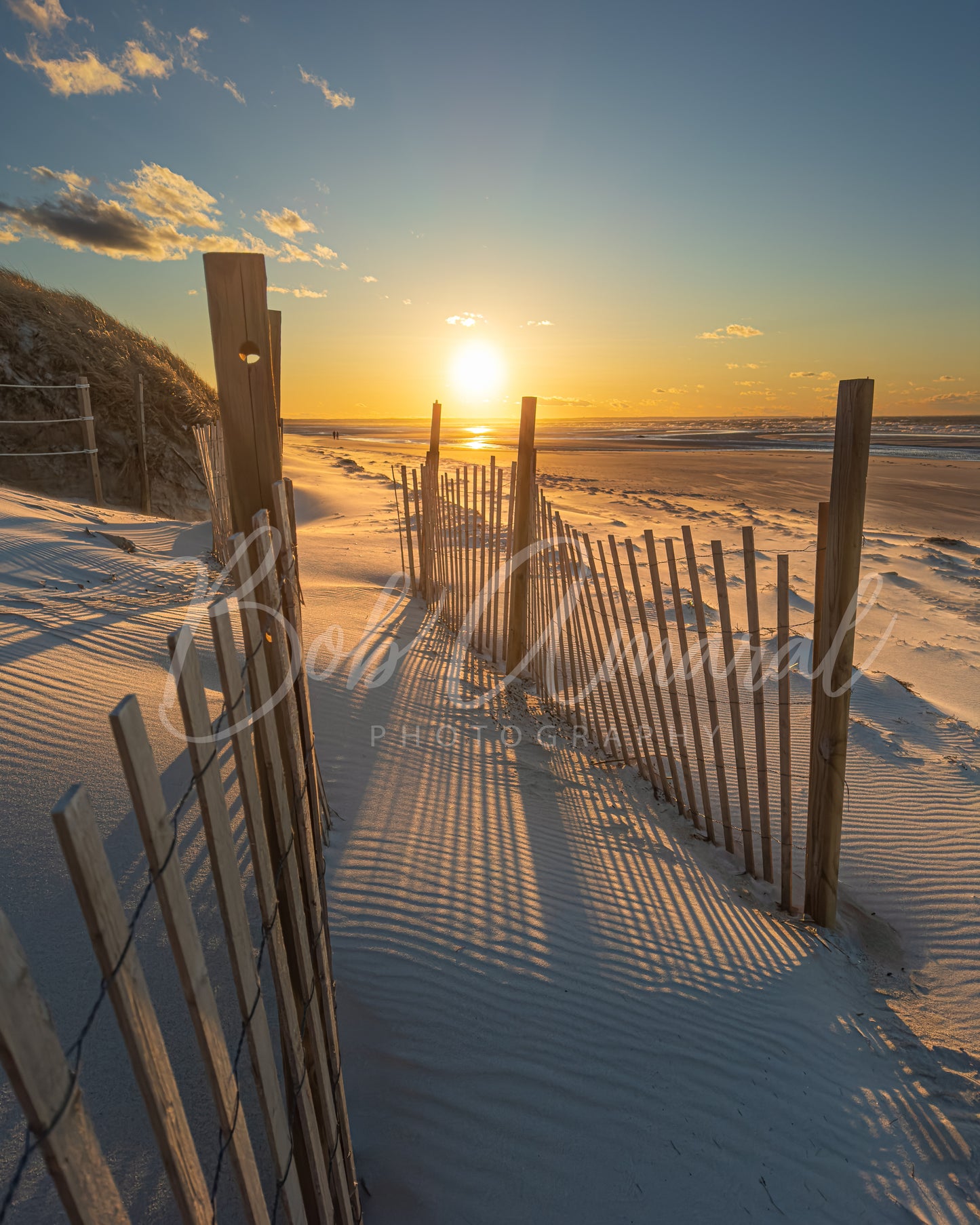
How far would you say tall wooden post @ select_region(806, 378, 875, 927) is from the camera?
3.02 m

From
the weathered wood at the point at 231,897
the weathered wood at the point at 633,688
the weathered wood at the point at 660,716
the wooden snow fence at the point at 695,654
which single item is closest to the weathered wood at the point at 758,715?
the wooden snow fence at the point at 695,654

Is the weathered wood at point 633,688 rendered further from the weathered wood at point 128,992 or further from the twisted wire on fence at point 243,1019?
the weathered wood at point 128,992

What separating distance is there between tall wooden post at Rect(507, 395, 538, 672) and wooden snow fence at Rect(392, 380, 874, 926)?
2cm

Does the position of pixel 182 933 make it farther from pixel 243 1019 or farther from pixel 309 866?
pixel 309 866

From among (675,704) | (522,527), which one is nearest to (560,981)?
(675,704)

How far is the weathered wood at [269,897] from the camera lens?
1088 mm

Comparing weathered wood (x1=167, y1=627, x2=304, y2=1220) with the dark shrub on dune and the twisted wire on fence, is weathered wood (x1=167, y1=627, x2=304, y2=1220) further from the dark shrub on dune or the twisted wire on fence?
the dark shrub on dune

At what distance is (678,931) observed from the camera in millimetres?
3209

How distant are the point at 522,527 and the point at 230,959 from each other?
17.3 feet

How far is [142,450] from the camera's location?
13.9 m

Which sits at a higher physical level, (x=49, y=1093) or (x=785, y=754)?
(x=49, y=1093)

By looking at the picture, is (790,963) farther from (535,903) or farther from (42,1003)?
(42,1003)

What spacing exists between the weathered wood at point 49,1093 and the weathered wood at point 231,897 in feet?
0.87

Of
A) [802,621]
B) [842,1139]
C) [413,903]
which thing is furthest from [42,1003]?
[802,621]
